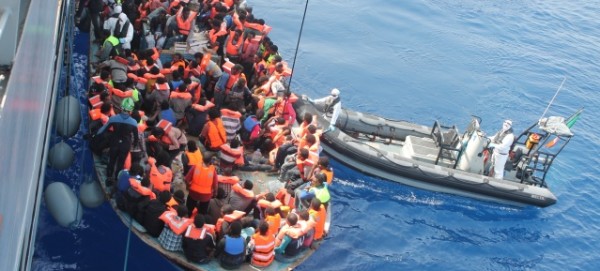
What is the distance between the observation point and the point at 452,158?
12008 mm

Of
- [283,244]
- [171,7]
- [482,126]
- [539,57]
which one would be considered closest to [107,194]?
[283,244]

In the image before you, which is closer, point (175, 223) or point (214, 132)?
point (175, 223)

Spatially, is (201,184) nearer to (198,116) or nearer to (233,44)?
(198,116)

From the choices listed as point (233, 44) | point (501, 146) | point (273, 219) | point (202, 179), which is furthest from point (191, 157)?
point (501, 146)

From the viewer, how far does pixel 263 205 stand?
8039 millimetres

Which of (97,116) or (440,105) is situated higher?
(97,116)

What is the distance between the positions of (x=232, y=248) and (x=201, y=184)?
1164mm

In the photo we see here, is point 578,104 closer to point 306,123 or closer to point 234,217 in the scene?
point 306,123

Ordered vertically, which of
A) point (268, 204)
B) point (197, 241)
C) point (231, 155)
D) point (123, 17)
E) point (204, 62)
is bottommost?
point (197, 241)

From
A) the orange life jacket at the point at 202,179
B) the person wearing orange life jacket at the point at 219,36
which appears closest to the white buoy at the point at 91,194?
the orange life jacket at the point at 202,179

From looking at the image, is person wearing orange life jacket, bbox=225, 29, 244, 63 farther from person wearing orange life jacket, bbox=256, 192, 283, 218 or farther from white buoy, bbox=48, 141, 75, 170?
person wearing orange life jacket, bbox=256, 192, 283, 218

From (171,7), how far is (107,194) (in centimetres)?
525

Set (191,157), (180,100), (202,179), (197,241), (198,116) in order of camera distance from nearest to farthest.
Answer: (197,241)
(202,179)
(191,157)
(180,100)
(198,116)

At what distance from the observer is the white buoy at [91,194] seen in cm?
831
